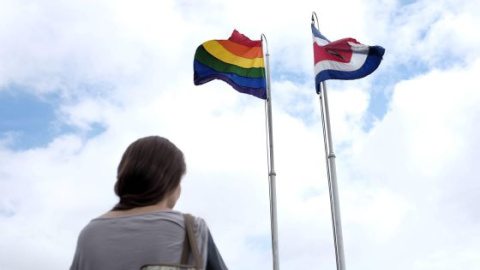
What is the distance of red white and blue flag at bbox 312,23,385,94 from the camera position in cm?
1148

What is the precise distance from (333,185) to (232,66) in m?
3.44

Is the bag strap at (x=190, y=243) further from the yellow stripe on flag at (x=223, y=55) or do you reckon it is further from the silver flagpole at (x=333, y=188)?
the yellow stripe on flag at (x=223, y=55)

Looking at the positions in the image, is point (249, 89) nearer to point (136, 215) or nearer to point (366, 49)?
point (366, 49)

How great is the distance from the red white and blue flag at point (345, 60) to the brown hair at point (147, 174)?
9614 mm

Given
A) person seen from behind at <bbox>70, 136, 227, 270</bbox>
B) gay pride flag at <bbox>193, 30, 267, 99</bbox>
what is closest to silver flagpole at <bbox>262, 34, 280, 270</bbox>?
gay pride flag at <bbox>193, 30, 267, 99</bbox>

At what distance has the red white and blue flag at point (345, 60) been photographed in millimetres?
11477

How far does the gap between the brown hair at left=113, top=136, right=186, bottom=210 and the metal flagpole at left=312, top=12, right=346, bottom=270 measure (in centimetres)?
865

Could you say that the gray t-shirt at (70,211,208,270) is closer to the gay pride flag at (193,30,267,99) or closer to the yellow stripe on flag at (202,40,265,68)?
the gay pride flag at (193,30,267,99)

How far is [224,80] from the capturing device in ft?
41.8

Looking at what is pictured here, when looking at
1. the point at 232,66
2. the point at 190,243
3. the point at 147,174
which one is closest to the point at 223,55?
the point at 232,66

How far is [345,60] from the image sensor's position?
38.2 ft

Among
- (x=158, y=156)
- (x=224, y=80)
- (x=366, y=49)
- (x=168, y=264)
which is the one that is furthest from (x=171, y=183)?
(x=224, y=80)

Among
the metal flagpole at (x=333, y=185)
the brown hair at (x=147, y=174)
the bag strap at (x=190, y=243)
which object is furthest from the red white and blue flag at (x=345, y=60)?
the bag strap at (x=190, y=243)

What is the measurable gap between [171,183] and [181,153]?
0.13 meters
